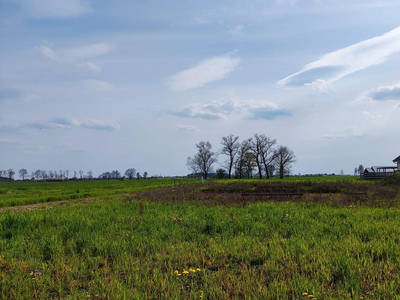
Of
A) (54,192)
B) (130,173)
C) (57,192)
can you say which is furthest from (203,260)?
(130,173)

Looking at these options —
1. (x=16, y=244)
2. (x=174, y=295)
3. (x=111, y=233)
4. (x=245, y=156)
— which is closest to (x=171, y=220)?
(x=111, y=233)

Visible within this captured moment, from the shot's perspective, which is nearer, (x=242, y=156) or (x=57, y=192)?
(x=57, y=192)

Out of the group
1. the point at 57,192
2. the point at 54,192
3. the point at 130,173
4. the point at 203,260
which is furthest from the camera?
the point at 130,173

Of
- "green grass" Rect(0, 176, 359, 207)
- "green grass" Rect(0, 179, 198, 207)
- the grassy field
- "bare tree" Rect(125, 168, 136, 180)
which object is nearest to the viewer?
the grassy field

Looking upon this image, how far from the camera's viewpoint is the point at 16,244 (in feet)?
24.4

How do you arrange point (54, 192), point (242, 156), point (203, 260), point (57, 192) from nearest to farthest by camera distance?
point (203, 260), point (57, 192), point (54, 192), point (242, 156)

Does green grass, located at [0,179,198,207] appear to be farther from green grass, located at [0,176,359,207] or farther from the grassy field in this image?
the grassy field

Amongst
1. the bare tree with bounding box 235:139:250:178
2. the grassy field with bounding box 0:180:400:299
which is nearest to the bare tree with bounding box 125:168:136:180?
the bare tree with bounding box 235:139:250:178

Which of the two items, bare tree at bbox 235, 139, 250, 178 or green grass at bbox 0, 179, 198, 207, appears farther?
bare tree at bbox 235, 139, 250, 178

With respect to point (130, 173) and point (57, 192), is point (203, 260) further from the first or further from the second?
point (130, 173)

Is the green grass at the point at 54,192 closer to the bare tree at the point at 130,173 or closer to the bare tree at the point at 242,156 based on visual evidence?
the bare tree at the point at 242,156

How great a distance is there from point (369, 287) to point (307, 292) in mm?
1089

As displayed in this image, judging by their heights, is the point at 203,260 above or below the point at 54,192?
above

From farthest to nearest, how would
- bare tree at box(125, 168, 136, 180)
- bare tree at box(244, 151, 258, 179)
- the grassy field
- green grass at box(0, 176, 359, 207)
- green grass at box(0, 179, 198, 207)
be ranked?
bare tree at box(125, 168, 136, 180)
bare tree at box(244, 151, 258, 179)
green grass at box(0, 176, 359, 207)
green grass at box(0, 179, 198, 207)
the grassy field
